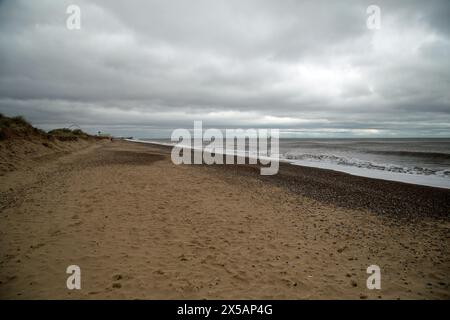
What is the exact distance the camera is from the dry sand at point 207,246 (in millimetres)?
5000

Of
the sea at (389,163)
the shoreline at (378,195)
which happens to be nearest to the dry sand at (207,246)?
the shoreline at (378,195)

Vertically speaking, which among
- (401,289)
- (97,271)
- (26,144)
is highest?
(26,144)

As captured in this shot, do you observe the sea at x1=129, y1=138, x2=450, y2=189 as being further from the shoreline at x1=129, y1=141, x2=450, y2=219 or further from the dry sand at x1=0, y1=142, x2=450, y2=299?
the dry sand at x1=0, y1=142, x2=450, y2=299

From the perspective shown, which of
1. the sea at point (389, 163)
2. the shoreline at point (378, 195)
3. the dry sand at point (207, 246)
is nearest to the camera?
the dry sand at point (207, 246)

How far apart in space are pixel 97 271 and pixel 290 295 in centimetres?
417

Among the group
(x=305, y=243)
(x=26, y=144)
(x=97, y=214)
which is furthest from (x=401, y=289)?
(x=26, y=144)

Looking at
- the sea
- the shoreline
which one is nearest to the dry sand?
the shoreline

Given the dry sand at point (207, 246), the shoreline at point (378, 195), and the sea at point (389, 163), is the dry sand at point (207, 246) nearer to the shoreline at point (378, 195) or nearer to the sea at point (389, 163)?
the shoreline at point (378, 195)

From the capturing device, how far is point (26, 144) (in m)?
22.6

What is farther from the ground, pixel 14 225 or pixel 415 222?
pixel 14 225

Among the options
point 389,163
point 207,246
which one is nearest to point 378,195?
point 207,246

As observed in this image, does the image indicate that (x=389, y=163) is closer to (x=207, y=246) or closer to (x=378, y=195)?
(x=378, y=195)

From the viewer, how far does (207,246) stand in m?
6.80
